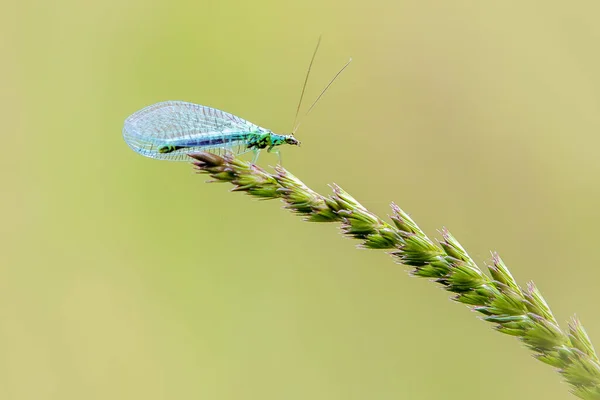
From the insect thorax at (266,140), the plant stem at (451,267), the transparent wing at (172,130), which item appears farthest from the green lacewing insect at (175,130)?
the plant stem at (451,267)

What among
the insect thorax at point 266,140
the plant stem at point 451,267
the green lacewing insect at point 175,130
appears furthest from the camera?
the insect thorax at point 266,140

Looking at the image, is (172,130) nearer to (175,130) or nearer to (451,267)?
(175,130)

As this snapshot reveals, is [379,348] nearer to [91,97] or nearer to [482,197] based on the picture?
[482,197]

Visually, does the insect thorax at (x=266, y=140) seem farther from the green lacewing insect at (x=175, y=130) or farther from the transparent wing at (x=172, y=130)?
the transparent wing at (x=172, y=130)

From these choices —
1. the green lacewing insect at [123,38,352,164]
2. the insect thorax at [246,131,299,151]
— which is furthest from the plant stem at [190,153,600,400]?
the insect thorax at [246,131,299,151]

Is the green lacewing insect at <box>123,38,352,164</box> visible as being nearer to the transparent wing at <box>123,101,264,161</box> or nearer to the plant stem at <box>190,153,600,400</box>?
A: the transparent wing at <box>123,101,264,161</box>

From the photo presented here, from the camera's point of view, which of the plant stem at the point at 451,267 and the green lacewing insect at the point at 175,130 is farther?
the green lacewing insect at the point at 175,130
